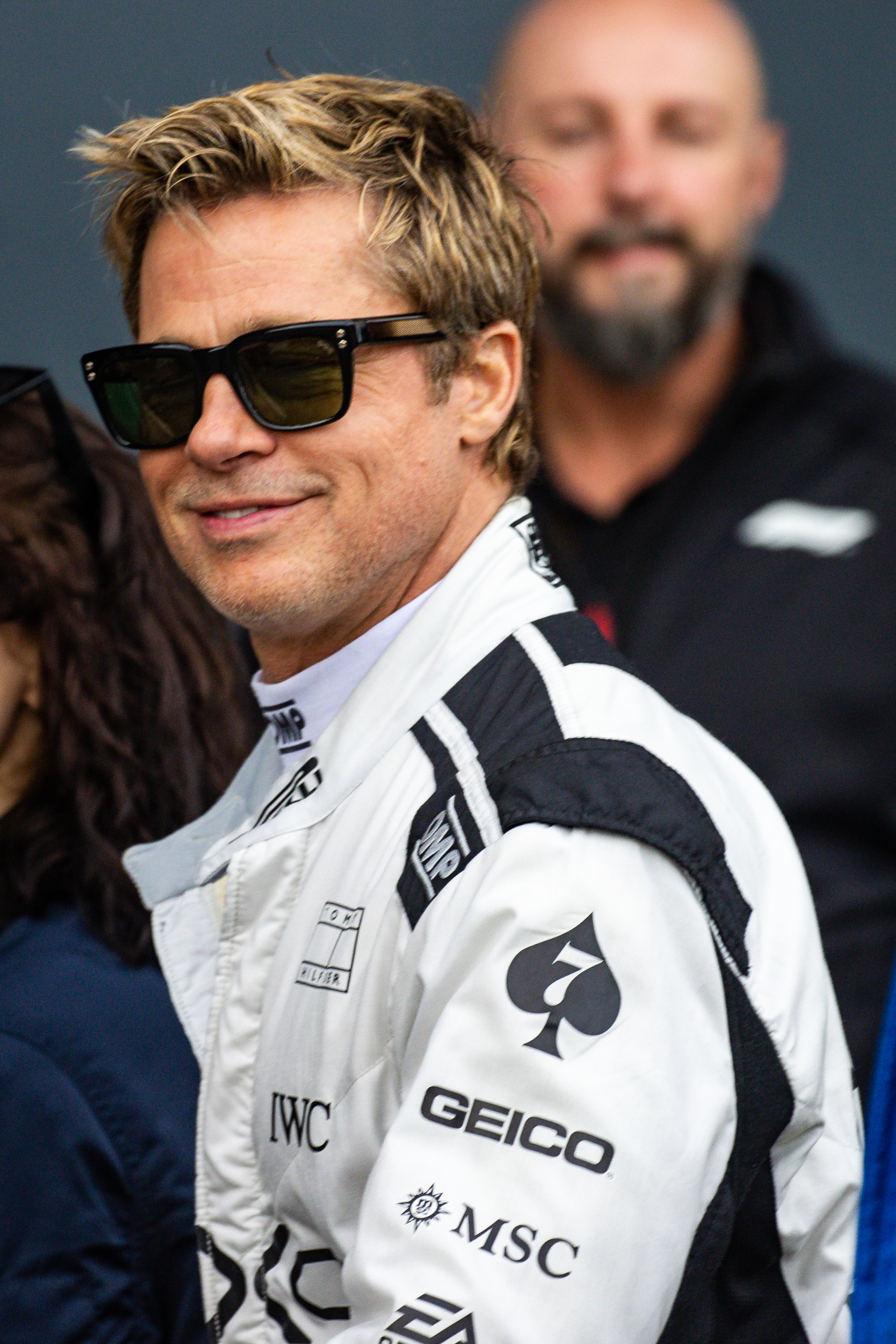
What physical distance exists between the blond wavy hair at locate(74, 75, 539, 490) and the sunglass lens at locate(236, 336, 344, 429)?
11 centimetres

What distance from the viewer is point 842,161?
357 centimetres

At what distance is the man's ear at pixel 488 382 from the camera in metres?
1.33

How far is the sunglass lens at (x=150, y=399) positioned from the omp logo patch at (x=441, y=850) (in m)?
0.41

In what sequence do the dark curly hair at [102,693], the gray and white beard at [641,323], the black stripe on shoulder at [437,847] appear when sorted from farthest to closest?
the gray and white beard at [641,323] < the dark curly hair at [102,693] < the black stripe on shoulder at [437,847]

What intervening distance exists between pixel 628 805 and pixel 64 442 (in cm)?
86

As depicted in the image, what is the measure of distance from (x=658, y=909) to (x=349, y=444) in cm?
47

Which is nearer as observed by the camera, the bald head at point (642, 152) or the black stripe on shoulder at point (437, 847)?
the black stripe on shoulder at point (437, 847)

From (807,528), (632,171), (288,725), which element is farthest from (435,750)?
(632,171)

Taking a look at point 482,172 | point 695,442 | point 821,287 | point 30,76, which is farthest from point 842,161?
point 482,172

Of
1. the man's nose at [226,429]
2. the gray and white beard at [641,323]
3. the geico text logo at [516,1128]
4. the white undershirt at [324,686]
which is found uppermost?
the man's nose at [226,429]

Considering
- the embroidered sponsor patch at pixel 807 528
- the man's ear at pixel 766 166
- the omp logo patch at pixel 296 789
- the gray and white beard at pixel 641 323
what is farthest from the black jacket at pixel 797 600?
the omp logo patch at pixel 296 789

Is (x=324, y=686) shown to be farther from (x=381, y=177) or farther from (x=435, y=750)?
(x=381, y=177)

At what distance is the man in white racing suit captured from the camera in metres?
0.93

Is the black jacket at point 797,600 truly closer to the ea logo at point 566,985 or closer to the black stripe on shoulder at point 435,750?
the black stripe on shoulder at point 435,750
